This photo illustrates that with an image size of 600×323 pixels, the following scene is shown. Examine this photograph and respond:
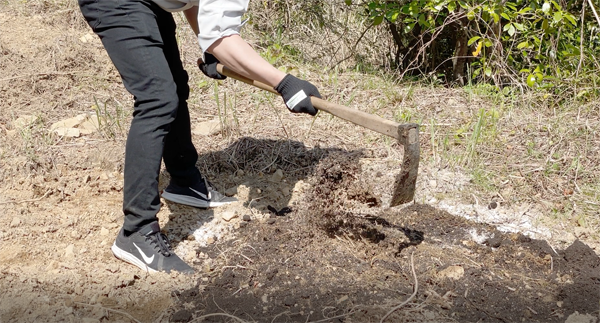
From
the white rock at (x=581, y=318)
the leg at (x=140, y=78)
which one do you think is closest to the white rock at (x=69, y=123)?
the leg at (x=140, y=78)

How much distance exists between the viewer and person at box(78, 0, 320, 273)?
8.52 ft

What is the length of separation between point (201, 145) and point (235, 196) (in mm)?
645

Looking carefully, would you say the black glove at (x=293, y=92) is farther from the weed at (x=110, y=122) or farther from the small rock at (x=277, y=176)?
the weed at (x=110, y=122)

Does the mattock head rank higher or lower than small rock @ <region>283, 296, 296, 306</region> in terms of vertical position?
higher

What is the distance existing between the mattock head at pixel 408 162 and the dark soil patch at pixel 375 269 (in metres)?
0.39

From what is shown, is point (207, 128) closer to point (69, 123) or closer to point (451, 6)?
point (69, 123)

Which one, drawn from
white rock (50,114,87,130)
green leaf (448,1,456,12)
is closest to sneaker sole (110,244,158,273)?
white rock (50,114,87,130)

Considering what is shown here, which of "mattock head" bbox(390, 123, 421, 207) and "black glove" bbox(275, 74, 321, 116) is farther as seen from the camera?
"black glove" bbox(275, 74, 321, 116)

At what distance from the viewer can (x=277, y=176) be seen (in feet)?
12.5

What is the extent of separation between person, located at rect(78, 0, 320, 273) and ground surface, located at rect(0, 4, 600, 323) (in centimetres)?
15

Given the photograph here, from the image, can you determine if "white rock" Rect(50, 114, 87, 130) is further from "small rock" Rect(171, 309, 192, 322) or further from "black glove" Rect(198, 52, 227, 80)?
"small rock" Rect(171, 309, 192, 322)

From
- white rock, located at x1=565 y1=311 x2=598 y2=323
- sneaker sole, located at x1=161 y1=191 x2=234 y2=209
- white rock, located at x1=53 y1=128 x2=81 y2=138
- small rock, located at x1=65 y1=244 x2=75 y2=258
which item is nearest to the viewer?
white rock, located at x1=565 y1=311 x2=598 y2=323

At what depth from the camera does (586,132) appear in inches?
155

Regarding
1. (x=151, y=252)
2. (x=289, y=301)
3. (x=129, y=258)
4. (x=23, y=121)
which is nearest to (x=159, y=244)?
(x=151, y=252)
